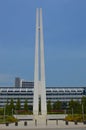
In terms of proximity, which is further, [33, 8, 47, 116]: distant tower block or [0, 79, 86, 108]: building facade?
[0, 79, 86, 108]: building facade

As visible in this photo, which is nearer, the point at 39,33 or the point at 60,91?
the point at 39,33

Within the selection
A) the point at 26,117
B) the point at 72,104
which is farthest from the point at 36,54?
the point at 72,104

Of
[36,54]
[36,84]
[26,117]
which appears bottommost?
[26,117]

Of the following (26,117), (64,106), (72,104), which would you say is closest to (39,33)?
(26,117)

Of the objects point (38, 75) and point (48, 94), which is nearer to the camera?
point (38, 75)

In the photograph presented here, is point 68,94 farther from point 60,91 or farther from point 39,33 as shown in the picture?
point 39,33

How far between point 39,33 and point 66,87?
7382 cm

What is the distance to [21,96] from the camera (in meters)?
130

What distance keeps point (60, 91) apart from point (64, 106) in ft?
23.9

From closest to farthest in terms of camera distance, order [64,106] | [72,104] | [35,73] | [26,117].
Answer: [35,73], [26,117], [72,104], [64,106]

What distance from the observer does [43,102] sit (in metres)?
61.2

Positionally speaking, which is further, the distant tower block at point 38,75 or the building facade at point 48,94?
the building facade at point 48,94

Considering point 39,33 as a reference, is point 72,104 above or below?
below

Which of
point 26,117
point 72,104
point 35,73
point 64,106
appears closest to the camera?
point 35,73
